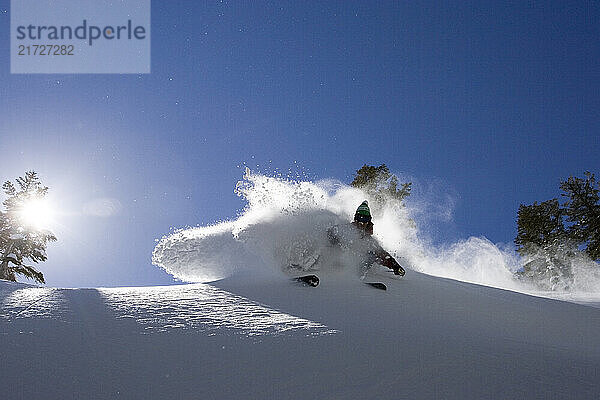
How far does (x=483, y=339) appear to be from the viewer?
12.4 ft

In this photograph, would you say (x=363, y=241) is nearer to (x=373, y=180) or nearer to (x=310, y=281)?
(x=310, y=281)

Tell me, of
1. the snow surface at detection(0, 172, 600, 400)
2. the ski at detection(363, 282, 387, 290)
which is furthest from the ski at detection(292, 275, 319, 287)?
the ski at detection(363, 282, 387, 290)

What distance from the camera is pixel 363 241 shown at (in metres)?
8.55

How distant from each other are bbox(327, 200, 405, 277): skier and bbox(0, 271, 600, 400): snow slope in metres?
2.54

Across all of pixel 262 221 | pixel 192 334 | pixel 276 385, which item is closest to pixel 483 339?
pixel 276 385

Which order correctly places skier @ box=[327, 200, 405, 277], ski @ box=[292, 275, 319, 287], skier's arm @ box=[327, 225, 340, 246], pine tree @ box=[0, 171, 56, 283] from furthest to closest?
pine tree @ box=[0, 171, 56, 283]
skier's arm @ box=[327, 225, 340, 246]
skier @ box=[327, 200, 405, 277]
ski @ box=[292, 275, 319, 287]

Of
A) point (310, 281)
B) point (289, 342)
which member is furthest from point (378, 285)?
point (289, 342)

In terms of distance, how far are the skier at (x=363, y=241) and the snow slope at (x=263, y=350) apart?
2538 mm

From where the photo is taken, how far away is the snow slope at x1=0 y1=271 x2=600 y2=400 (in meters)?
2.50

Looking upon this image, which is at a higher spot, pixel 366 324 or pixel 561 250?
pixel 561 250

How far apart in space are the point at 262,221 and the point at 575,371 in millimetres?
6389

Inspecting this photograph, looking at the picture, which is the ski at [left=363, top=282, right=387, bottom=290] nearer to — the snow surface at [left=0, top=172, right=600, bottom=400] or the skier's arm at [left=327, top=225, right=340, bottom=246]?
the snow surface at [left=0, top=172, right=600, bottom=400]

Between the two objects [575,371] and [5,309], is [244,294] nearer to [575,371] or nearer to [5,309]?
[5,309]

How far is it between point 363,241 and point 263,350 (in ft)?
18.6
